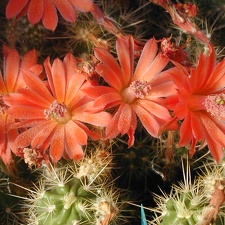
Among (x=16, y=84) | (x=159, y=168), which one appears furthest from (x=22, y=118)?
(x=159, y=168)

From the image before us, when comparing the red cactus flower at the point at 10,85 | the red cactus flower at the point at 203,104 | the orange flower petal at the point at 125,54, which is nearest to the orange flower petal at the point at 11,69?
the red cactus flower at the point at 10,85

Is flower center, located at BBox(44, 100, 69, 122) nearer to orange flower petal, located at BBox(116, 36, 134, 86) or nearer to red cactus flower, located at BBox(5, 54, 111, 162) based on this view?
red cactus flower, located at BBox(5, 54, 111, 162)

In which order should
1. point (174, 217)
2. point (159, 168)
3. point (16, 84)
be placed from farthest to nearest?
point (159, 168)
point (16, 84)
point (174, 217)

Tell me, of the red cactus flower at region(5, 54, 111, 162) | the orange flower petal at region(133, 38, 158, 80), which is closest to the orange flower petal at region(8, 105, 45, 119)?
the red cactus flower at region(5, 54, 111, 162)

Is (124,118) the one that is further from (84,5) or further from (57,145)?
(84,5)

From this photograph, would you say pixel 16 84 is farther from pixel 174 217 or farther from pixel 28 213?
pixel 174 217
